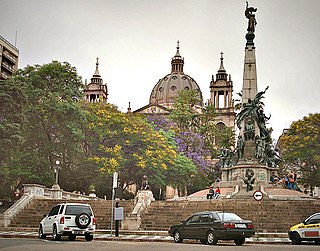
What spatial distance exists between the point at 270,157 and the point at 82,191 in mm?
17412

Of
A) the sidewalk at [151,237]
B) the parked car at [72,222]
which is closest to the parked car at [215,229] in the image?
the sidewalk at [151,237]

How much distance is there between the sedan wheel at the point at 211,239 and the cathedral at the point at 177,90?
266 ft

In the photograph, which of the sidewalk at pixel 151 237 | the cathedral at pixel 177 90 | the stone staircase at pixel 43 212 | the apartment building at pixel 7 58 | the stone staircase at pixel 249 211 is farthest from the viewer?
the cathedral at pixel 177 90

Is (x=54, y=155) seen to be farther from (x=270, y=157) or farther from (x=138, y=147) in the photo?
(x=270, y=157)

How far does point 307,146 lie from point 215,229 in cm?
3698

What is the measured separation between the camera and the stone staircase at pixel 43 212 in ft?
93.7

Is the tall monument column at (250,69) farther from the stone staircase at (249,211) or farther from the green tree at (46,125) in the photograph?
the stone staircase at (249,211)

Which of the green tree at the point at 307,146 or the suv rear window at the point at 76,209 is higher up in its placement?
the green tree at the point at 307,146

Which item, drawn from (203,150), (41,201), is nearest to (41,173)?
(41,201)

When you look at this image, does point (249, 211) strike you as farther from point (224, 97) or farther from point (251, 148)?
point (224, 97)

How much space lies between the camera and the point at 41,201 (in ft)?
105

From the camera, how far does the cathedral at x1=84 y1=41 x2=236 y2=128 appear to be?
10794 centimetres

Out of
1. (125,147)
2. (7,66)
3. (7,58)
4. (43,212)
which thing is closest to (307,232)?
(43,212)

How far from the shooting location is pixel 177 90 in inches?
4505
